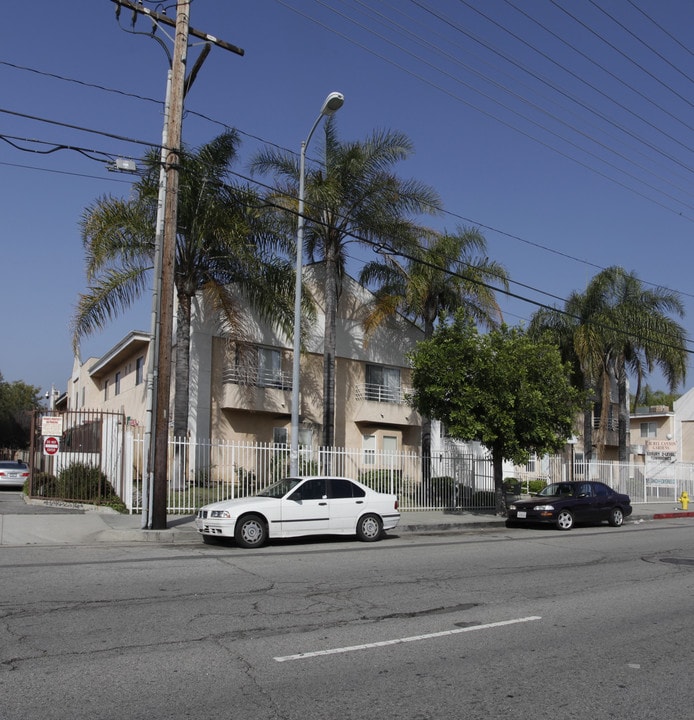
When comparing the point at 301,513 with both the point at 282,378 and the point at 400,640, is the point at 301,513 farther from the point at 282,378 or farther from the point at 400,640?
the point at 282,378

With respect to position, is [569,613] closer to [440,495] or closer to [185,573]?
[185,573]

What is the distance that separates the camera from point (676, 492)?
37.2 meters

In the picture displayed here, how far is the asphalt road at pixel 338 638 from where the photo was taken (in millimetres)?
5293

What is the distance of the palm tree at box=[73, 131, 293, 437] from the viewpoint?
21.5 metres

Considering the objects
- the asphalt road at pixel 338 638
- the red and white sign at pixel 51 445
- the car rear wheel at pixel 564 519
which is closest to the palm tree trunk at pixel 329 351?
the car rear wheel at pixel 564 519

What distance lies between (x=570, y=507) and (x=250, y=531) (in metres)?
9.99

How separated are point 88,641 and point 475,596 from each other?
4.78 metres

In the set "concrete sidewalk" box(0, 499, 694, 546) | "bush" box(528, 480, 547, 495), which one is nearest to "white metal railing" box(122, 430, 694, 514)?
"concrete sidewalk" box(0, 499, 694, 546)

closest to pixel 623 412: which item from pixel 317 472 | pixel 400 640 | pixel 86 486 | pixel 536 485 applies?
pixel 536 485

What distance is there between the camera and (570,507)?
66.8 feet

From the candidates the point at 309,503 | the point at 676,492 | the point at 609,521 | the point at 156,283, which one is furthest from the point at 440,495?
the point at 676,492

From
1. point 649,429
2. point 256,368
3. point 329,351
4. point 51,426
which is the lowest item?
point 51,426

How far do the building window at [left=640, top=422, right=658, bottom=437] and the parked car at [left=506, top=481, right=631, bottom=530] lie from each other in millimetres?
35969

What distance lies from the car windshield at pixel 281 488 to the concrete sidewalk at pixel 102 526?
1.82 meters
